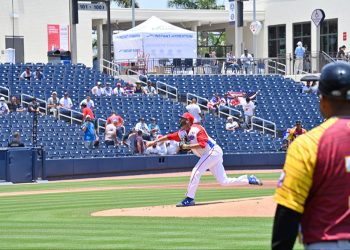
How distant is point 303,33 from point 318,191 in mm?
46683

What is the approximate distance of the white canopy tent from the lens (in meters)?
40.3

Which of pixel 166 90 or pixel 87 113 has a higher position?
pixel 166 90

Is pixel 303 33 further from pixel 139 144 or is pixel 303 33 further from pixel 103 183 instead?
pixel 103 183

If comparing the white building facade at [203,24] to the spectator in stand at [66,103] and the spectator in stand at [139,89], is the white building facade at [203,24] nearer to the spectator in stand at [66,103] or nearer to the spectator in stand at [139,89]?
the spectator in stand at [139,89]

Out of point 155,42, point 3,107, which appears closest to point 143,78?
point 155,42

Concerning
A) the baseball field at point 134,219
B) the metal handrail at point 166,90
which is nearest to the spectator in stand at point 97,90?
the metal handrail at point 166,90

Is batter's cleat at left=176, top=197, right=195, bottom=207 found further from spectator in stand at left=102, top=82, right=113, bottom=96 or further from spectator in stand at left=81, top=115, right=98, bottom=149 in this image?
spectator in stand at left=102, top=82, right=113, bottom=96

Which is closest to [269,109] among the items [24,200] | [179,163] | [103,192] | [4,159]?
[179,163]

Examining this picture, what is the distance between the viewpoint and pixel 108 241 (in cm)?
1129

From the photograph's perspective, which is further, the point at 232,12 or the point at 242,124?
the point at 232,12

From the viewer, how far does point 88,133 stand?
97.6 feet

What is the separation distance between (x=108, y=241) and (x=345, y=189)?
7.22 metres

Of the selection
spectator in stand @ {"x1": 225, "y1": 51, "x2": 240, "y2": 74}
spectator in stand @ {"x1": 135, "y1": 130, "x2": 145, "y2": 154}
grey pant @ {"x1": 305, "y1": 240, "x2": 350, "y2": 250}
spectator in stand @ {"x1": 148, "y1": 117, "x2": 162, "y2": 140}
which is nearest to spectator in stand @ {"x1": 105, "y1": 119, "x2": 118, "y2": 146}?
spectator in stand @ {"x1": 135, "y1": 130, "x2": 145, "y2": 154}

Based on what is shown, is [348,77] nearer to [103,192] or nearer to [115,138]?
[103,192]
